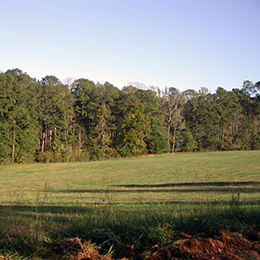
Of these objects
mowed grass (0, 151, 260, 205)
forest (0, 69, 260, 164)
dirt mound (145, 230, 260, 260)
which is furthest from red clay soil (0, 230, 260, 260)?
forest (0, 69, 260, 164)

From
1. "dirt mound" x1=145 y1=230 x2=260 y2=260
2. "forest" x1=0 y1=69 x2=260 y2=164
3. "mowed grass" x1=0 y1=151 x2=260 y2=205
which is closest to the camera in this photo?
"dirt mound" x1=145 y1=230 x2=260 y2=260

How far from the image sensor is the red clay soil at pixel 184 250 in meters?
3.20

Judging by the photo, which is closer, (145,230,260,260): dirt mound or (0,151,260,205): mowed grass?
(145,230,260,260): dirt mound

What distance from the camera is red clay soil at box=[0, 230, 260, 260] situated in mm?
3195

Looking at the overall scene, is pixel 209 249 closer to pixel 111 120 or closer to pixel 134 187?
pixel 134 187

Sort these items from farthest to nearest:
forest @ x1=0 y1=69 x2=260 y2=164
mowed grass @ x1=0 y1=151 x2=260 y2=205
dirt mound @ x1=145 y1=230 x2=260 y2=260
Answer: forest @ x1=0 y1=69 x2=260 y2=164, mowed grass @ x1=0 y1=151 x2=260 y2=205, dirt mound @ x1=145 y1=230 x2=260 y2=260

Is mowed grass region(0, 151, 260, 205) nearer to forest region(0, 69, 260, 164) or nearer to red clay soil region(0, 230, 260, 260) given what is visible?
red clay soil region(0, 230, 260, 260)

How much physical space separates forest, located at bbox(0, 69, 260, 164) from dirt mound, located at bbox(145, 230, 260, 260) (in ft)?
157

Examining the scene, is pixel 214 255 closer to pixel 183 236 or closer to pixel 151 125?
pixel 183 236

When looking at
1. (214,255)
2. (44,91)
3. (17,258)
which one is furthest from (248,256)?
(44,91)

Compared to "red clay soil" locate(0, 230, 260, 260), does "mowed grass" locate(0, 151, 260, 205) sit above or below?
below

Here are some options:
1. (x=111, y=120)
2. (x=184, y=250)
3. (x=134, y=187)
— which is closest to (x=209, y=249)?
(x=184, y=250)

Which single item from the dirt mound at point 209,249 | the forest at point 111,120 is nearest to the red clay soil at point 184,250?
the dirt mound at point 209,249

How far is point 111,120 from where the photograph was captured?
67062 mm
